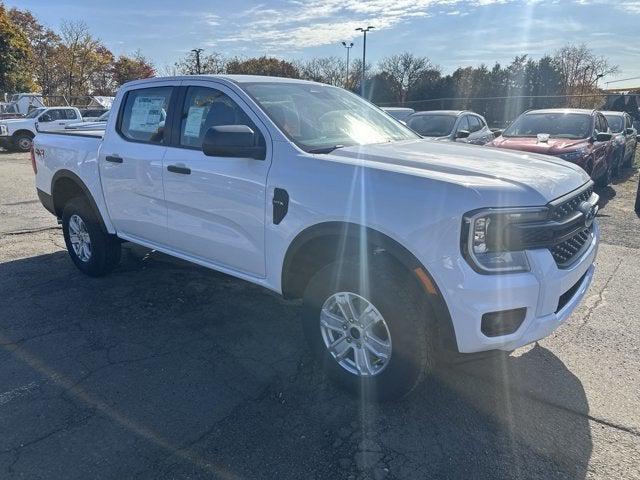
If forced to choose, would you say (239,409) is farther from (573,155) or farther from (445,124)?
(445,124)

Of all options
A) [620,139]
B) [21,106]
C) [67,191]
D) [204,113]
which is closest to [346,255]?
[204,113]

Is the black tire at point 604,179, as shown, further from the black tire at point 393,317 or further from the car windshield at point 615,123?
the black tire at point 393,317

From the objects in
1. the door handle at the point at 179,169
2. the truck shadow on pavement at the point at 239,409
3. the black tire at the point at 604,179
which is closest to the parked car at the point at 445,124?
the black tire at the point at 604,179

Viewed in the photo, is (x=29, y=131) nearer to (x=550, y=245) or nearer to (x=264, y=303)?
(x=264, y=303)

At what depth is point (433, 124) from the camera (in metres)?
11.3

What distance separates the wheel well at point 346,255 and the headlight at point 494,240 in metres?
0.26

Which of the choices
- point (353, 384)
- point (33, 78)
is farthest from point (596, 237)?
point (33, 78)

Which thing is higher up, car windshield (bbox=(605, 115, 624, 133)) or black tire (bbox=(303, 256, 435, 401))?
car windshield (bbox=(605, 115, 624, 133))

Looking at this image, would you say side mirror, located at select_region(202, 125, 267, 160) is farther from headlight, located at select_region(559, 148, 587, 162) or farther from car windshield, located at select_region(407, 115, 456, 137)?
car windshield, located at select_region(407, 115, 456, 137)

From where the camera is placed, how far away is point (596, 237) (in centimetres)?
340

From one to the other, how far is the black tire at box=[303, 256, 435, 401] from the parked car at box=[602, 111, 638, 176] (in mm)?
10711

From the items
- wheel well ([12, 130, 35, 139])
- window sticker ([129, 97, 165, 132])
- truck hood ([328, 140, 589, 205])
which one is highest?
window sticker ([129, 97, 165, 132])

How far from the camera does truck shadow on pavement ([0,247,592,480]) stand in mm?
2520

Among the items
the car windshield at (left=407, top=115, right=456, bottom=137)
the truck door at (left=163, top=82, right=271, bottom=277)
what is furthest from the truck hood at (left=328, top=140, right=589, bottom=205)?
the car windshield at (left=407, top=115, right=456, bottom=137)
